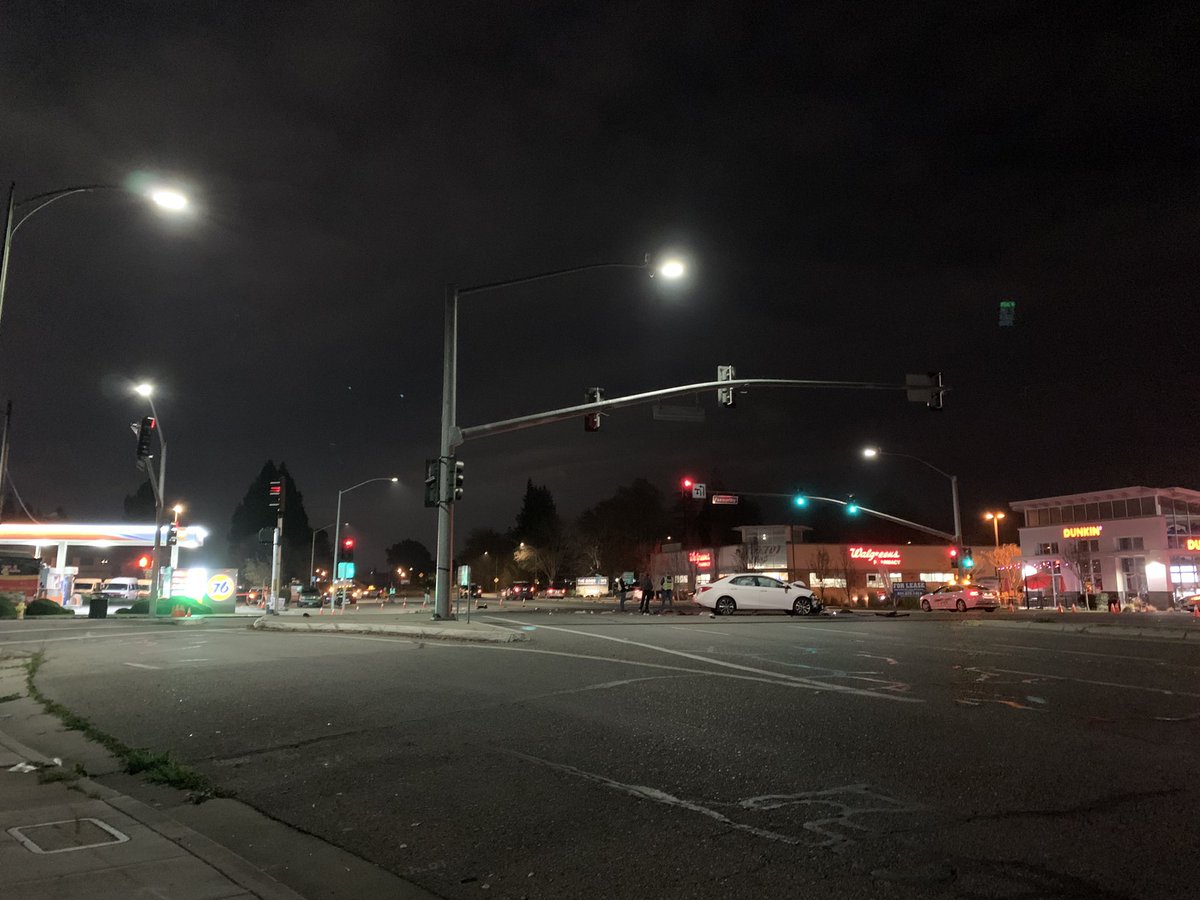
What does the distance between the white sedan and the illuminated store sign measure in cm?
5053

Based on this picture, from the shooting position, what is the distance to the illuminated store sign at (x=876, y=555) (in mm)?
81500

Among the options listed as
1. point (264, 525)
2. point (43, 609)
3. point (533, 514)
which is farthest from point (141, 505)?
point (43, 609)

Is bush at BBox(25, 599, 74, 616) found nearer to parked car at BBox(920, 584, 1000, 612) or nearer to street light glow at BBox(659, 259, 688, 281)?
street light glow at BBox(659, 259, 688, 281)

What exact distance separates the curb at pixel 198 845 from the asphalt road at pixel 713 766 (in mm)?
627

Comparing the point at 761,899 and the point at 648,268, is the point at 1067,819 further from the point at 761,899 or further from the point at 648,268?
the point at 648,268

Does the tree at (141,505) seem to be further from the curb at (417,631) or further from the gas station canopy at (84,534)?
the curb at (417,631)

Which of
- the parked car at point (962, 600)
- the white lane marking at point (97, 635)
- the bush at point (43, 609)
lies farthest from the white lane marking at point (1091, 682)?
the bush at point (43, 609)

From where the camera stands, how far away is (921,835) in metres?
4.75

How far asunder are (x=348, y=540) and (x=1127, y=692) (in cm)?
5330

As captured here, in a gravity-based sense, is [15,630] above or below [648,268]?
below

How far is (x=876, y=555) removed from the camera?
82.8m

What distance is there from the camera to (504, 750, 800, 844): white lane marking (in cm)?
483

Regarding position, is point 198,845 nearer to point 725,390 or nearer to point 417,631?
point 417,631

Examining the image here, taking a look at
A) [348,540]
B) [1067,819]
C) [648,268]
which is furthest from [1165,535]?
[1067,819]
